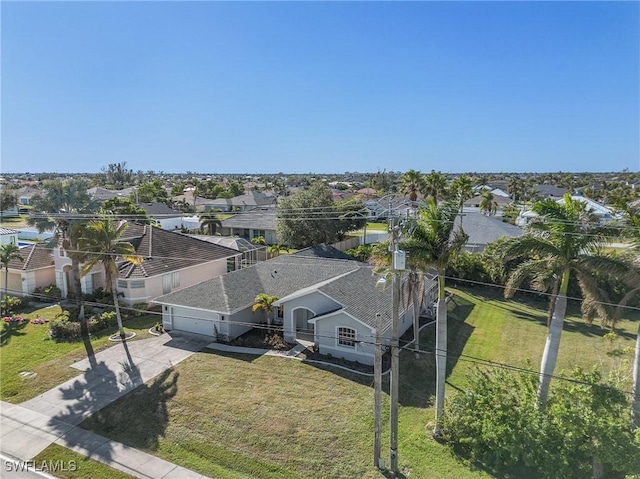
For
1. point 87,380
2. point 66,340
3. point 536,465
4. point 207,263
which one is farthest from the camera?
point 207,263

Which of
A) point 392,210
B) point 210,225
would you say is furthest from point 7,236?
point 392,210

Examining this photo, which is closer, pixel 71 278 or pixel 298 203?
pixel 71 278

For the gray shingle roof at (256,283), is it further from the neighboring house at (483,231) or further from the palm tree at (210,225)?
the palm tree at (210,225)

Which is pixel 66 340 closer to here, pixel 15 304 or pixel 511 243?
pixel 15 304

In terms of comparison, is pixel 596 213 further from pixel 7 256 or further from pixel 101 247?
pixel 7 256

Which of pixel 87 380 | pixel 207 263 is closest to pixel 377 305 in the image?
pixel 87 380

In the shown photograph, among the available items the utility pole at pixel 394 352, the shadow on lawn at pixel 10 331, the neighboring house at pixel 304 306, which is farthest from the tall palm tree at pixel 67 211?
the utility pole at pixel 394 352
